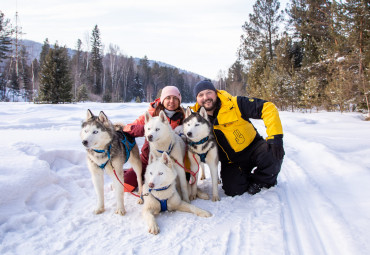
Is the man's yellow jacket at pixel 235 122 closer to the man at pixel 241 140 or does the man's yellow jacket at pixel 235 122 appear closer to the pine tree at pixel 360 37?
the man at pixel 241 140

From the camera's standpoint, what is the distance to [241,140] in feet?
10.2

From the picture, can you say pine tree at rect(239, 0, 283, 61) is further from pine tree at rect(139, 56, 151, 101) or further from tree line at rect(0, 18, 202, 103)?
pine tree at rect(139, 56, 151, 101)

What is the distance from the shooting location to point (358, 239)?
66.4 inches

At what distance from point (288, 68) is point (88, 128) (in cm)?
1760

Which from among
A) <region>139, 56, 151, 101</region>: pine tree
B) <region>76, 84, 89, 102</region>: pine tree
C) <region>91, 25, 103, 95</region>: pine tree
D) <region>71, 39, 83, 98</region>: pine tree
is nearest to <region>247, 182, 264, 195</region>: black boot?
<region>76, 84, 89, 102</region>: pine tree

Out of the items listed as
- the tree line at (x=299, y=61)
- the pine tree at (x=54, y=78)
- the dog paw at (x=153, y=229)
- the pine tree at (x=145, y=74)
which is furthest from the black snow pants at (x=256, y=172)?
the pine tree at (x=145, y=74)

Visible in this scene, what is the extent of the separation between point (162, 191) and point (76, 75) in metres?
31.2

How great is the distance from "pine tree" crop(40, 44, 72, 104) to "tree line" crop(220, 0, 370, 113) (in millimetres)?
15019

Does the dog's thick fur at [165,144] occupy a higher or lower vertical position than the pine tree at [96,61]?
lower

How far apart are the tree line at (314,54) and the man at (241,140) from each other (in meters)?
7.78

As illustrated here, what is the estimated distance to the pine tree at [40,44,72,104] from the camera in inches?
612

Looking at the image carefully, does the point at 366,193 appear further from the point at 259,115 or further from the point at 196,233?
the point at 196,233

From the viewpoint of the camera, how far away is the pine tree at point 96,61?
33750mm

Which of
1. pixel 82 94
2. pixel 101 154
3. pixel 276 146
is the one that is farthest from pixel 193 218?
pixel 82 94
